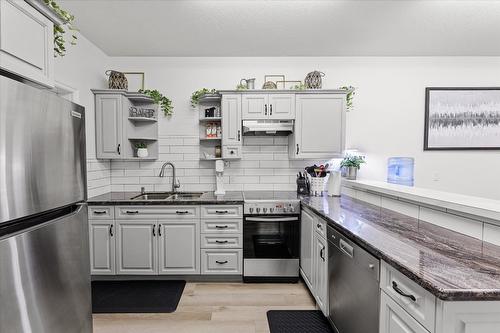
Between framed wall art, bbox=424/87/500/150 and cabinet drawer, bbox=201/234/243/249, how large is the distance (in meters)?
2.84

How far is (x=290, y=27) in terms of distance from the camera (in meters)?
2.60

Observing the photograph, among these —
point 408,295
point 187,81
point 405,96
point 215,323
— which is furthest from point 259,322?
point 405,96

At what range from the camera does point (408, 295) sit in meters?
1.02

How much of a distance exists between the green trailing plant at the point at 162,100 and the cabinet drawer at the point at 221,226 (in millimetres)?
1585

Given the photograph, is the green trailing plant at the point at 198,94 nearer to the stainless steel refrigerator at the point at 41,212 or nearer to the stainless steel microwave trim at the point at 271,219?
the stainless steel microwave trim at the point at 271,219

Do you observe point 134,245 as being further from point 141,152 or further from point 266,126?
point 266,126

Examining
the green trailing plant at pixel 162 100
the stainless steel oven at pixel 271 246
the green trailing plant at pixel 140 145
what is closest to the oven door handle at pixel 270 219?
the stainless steel oven at pixel 271 246

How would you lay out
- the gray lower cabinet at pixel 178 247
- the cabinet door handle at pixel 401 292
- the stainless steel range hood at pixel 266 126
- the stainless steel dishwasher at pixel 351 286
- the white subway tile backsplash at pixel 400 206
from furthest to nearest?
the stainless steel range hood at pixel 266 126 < the gray lower cabinet at pixel 178 247 < the white subway tile backsplash at pixel 400 206 < the stainless steel dishwasher at pixel 351 286 < the cabinet door handle at pixel 401 292

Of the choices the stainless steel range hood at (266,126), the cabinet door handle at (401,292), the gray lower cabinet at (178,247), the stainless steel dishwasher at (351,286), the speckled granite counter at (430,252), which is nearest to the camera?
the speckled granite counter at (430,252)

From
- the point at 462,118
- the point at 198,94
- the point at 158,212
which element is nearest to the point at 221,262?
the point at 158,212

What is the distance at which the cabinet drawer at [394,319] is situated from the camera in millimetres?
1008

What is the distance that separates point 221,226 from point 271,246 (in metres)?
0.60

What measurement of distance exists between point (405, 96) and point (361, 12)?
60.0 inches

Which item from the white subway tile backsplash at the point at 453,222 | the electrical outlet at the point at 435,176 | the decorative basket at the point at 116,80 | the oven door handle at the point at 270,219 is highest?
the decorative basket at the point at 116,80
